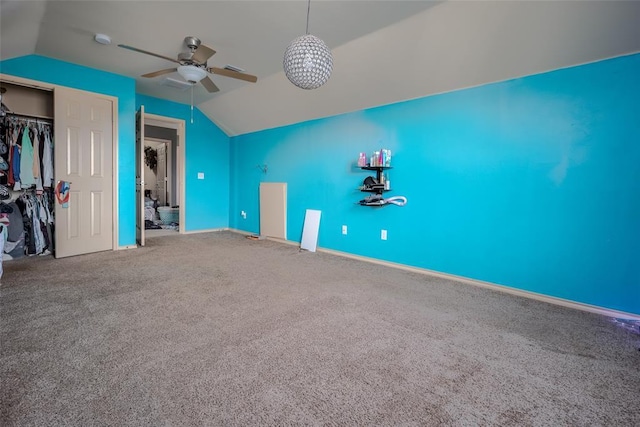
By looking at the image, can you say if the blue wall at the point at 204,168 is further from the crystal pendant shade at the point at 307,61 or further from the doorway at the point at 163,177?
the crystal pendant shade at the point at 307,61

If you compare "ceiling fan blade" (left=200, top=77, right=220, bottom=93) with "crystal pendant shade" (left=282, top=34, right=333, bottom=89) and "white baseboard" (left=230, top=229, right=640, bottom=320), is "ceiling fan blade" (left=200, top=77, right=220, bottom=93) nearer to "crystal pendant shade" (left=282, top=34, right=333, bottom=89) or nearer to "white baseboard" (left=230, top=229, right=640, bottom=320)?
"crystal pendant shade" (left=282, top=34, right=333, bottom=89)

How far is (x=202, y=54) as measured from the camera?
281cm

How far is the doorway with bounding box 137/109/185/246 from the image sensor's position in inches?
229

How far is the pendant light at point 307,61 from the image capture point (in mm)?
1702

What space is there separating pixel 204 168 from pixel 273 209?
193 cm

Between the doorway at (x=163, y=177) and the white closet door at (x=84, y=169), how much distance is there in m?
0.58

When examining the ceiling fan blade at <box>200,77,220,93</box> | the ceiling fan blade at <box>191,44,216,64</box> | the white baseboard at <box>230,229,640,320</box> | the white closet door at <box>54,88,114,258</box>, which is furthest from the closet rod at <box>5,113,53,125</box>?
the white baseboard at <box>230,229,640,320</box>

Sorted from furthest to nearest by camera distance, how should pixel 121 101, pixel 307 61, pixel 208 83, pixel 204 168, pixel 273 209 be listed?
1. pixel 204 168
2. pixel 273 209
3. pixel 121 101
4. pixel 208 83
5. pixel 307 61

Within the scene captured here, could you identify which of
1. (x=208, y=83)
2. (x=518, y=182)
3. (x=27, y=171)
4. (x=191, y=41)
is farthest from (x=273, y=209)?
(x=518, y=182)

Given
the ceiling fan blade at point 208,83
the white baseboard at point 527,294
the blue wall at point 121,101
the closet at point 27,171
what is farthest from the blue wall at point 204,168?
the white baseboard at point 527,294

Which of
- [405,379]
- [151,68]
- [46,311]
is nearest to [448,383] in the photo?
[405,379]

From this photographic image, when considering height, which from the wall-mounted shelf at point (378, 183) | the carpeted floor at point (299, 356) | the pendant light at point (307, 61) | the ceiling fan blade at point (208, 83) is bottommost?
the carpeted floor at point (299, 356)

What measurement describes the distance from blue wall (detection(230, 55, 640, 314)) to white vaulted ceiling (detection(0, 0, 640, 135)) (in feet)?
0.76

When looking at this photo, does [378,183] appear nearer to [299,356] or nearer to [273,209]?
[273,209]
